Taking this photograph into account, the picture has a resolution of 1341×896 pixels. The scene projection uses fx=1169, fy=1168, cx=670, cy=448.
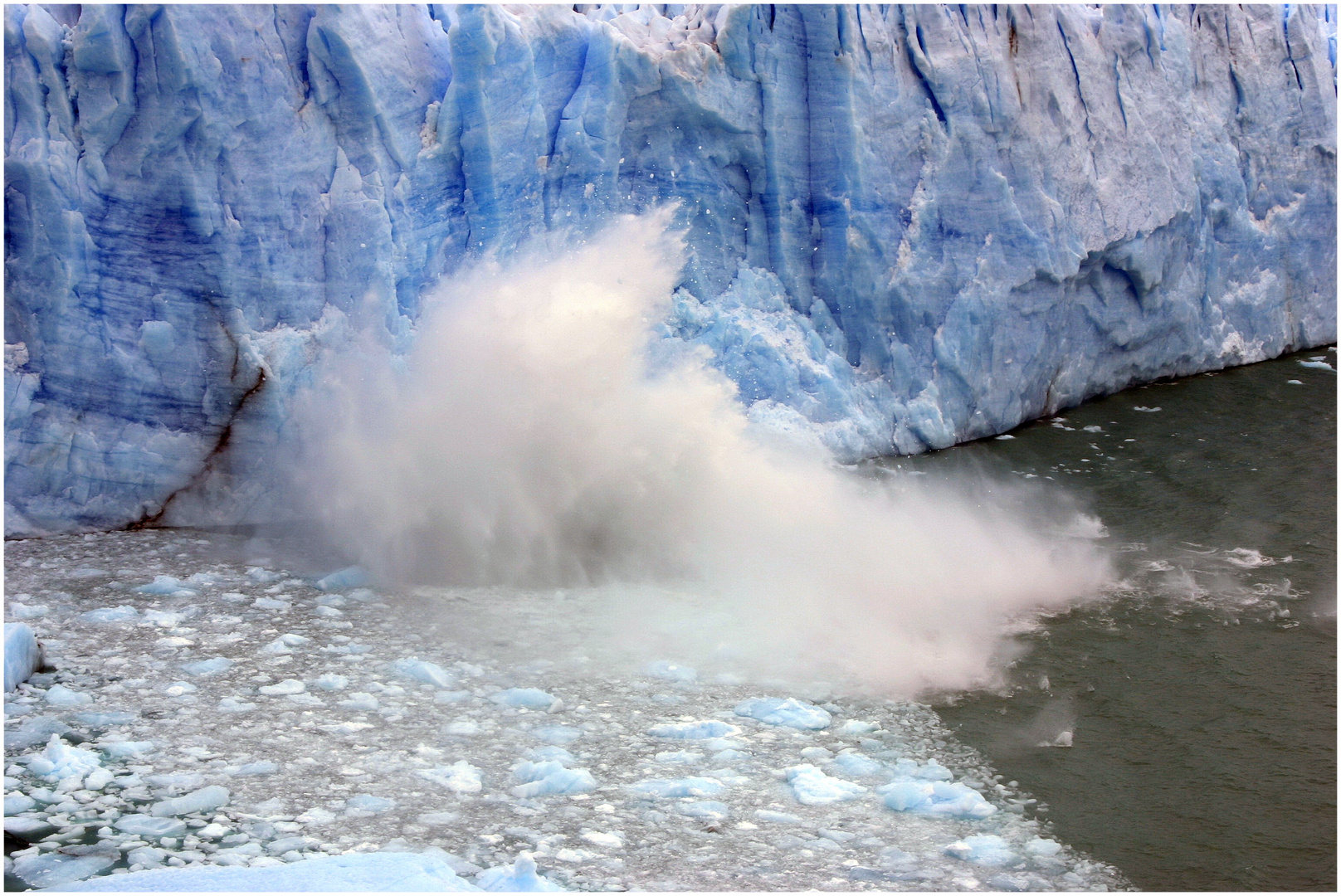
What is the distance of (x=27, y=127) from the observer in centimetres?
629

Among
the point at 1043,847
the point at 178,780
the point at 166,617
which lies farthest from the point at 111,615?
the point at 1043,847

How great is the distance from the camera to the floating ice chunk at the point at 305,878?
3324 millimetres

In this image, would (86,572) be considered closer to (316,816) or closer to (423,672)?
(423,672)

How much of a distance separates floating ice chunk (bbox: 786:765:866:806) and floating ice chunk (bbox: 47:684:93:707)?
2.75m

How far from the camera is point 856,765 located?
432 cm

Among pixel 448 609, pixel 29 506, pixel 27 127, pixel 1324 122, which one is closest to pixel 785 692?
pixel 448 609

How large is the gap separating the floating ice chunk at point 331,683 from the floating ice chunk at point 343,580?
1.17 m

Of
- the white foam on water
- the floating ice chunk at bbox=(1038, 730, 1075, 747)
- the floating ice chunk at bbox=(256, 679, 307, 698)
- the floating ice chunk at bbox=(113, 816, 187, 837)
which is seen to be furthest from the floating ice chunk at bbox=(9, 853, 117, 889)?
the floating ice chunk at bbox=(1038, 730, 1075, 747)

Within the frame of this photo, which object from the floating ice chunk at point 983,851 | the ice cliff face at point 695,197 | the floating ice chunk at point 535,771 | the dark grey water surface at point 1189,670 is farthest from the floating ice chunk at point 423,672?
the ice cliff face at point 695,197

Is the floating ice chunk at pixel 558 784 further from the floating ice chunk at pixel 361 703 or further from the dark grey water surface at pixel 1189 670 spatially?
the dark grey water surface at pixel 1189 670

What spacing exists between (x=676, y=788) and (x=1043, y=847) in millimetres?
1233

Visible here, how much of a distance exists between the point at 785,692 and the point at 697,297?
394cm

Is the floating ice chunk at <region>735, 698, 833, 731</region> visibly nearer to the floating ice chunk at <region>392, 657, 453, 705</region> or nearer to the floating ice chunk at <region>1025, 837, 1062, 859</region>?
the floating ice chunk at <region>1025, 837, 1062, 859</region>

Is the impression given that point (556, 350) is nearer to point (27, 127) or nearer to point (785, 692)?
point (785, 692)
